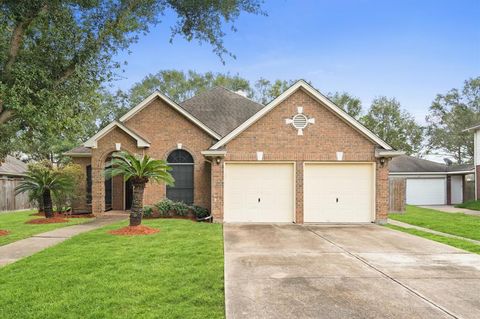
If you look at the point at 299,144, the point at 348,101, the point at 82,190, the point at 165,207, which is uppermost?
the point at 348,101

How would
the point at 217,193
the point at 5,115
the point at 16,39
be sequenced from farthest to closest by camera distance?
the point at 217,193
the point at 16,39
the point at 5,115

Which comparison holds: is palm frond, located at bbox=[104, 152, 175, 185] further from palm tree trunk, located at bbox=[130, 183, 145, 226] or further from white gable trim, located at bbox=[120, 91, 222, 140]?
white gable trim, located at bbox=[120, 91, 222, 140]

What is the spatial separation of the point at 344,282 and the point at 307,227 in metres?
6.95

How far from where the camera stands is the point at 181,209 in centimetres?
1573

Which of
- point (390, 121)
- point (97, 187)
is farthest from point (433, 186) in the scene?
point (97, 187)

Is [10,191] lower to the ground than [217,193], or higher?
lower

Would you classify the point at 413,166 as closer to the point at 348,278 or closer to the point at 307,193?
the point at 307,193

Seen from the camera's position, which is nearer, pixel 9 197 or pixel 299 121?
pixel 299 121

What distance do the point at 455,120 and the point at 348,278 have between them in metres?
46.6

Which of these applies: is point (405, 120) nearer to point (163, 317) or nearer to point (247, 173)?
point (247, 173)

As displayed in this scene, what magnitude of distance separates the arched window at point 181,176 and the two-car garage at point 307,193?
3.16 m

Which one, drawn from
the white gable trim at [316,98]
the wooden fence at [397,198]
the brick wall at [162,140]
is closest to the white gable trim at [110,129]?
the brick wall at [162,140]

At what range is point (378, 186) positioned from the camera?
14.0m

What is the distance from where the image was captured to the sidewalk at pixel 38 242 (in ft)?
27.3
